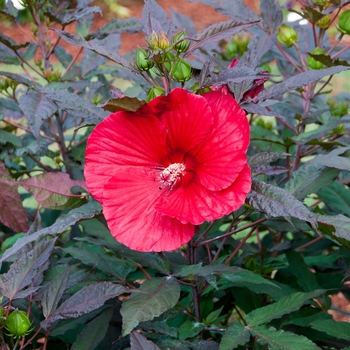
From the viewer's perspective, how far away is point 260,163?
80cm

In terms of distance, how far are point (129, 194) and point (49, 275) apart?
1.07ft

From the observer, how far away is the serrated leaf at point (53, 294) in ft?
2.74

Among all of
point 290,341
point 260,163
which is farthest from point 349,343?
point 260,163

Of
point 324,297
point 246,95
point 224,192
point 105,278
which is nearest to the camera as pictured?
point 224,192

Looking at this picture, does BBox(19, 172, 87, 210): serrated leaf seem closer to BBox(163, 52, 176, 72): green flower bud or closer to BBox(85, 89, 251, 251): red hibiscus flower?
BBox(85, 89, 251, 251): red hibiscus flower

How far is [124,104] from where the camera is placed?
683mm

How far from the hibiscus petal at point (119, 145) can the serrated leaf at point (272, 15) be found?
0.56 meters

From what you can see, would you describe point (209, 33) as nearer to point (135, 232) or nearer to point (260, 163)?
point (260, 163)

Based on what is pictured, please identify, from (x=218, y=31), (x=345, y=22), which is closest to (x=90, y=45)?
(x=218, y=31)

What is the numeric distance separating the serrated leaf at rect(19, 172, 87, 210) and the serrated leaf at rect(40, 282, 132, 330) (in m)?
0.17

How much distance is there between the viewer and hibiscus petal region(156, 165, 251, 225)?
692mm

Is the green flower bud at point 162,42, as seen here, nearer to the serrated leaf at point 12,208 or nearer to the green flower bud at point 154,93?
the green flower bud at point 154,93

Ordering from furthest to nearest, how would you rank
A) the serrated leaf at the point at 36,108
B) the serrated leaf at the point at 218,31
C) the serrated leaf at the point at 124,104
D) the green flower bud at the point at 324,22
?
the green flower bud at the point at 324,22 < the serrated leaf at the point at 36,108 < the serrated leaf at the point at 218,31 < the serrated leaf at the point at 124,104

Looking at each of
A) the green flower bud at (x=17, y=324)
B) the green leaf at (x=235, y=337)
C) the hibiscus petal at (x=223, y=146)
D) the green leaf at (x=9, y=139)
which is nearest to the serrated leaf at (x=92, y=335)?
the green flower bud at (x=17, y=324)
